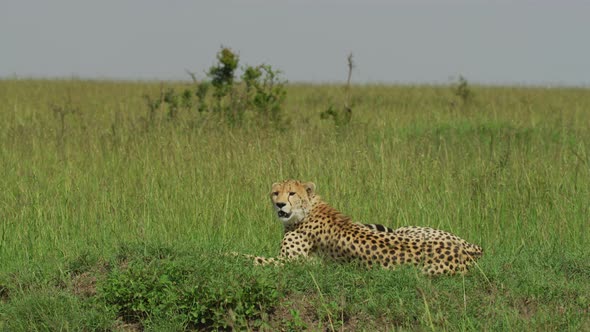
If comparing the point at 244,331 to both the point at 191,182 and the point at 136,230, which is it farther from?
the point at 191,182

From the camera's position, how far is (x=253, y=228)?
23.9 ft

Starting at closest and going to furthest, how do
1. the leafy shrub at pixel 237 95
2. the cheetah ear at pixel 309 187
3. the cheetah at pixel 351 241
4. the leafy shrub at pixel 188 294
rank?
the leafy shrub at pixel 188 294 < the cheetah at pixel 351 241 < the cheetah ear at pixel 309 187 < the leafy shrub at pixel 237 95

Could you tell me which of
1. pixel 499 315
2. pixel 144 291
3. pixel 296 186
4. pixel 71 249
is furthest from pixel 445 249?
pixel 71 249

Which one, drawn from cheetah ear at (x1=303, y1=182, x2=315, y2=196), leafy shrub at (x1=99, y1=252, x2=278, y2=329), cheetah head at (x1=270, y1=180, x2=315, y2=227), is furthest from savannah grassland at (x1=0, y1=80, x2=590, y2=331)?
cheetah ear at (x1=303, y1=182, x2=315, y2=196)

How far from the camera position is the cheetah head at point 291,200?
6055mm

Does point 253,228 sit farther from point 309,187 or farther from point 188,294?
point 188,294

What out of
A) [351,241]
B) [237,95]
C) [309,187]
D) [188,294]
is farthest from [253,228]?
[237,95]

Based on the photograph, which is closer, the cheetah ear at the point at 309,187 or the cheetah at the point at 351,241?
the cheetah at the point at 351,241

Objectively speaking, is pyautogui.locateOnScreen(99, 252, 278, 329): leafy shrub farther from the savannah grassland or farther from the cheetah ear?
the cheetah ear

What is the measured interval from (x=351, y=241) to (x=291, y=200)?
66 centimetres

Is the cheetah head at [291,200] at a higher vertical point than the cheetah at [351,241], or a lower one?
higher

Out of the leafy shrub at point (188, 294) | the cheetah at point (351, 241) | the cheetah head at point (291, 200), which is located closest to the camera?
the leafy shrub at point (188, 294)

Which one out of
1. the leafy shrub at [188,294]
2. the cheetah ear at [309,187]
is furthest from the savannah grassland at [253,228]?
the cheetah ear at [309,187]

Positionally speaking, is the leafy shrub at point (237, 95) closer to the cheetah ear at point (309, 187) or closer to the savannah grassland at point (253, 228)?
the savannah grassland at point (253, 228)
